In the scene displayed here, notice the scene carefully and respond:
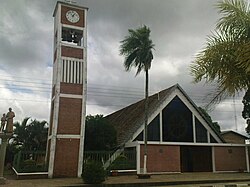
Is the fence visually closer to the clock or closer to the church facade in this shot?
the church facade

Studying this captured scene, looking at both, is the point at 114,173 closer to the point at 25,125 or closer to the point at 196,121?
the point at 196,121

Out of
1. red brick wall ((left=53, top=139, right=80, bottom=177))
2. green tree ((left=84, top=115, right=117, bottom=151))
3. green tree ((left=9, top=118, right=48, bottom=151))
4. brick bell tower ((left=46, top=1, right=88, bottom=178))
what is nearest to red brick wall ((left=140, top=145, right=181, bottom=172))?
green tree ((left=84, top=115, right=117, bottom=151))

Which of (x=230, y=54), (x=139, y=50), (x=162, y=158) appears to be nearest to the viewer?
(x=230, y=54)

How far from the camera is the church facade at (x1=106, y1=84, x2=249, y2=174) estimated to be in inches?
899

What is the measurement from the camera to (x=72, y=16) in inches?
856

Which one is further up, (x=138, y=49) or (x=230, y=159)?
(x=138, y=49)

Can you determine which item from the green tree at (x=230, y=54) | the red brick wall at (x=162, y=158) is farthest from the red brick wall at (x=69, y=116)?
the green tree at (x=230, y=54)

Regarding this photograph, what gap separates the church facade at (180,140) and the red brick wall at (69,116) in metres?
4.94

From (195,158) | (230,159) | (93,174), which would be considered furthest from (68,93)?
(230,159)

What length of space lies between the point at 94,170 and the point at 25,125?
20.0 m

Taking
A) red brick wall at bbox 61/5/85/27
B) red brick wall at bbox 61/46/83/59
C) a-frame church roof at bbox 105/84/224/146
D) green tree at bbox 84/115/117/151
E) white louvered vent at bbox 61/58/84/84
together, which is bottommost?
green tree at bbox 84/115/117/151

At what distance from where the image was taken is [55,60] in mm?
21719

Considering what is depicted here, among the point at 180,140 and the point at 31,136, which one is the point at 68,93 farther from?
the point at 31,136

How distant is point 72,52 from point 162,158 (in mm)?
10587
